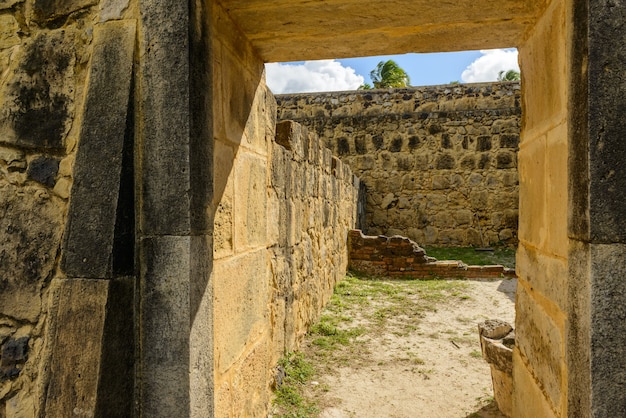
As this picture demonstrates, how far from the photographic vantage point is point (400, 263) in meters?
8.23

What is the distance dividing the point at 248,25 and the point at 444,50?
108 cm

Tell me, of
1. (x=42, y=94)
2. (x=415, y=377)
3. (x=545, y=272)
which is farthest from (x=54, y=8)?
(x=415, y=377)

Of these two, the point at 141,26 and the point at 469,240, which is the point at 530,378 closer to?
the point at 141,26

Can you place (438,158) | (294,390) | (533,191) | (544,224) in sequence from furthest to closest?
(438,158) → (294,390) → (533,191) → (544,224)

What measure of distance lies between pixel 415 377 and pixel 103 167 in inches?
129

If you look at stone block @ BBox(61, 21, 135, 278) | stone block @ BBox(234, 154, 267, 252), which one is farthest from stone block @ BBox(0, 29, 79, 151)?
stone block @ BBox(234, 154, 267, 252)

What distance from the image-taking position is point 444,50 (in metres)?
2.36

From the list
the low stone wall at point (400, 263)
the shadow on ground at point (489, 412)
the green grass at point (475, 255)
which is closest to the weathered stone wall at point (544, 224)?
the shadow on ground at point (489, 412)

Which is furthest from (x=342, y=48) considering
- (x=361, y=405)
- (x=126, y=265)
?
(x=361, y=405)

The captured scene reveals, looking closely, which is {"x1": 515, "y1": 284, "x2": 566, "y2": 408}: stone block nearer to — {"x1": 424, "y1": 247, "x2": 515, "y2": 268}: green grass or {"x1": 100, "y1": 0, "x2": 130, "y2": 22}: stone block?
{"x1": 100, "y1": 0, "x2": 130, "y2": 22}: stone block

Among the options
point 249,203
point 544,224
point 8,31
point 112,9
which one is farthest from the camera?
point 249,203

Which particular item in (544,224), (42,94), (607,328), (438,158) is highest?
(438,158)

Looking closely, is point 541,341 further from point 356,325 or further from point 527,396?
point 356,325

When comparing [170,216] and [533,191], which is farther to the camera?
[533,191]
